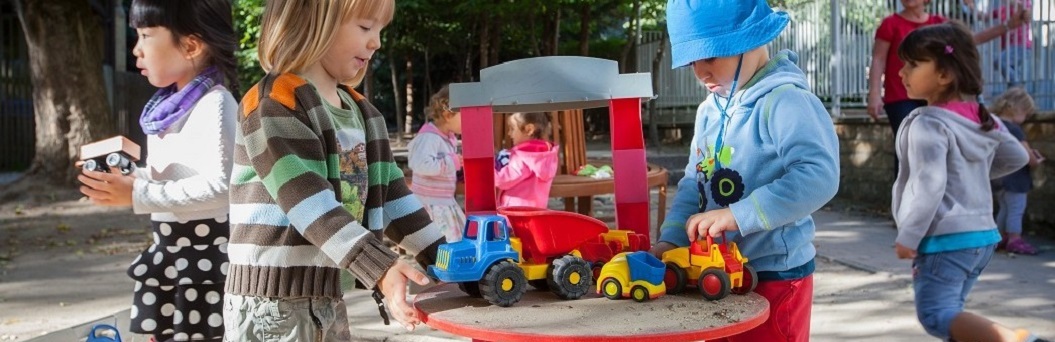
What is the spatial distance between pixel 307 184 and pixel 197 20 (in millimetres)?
1130

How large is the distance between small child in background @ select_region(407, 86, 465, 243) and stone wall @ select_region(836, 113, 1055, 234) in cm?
409

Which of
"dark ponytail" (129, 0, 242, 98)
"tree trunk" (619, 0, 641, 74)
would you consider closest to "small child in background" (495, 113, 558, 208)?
"dark ponytail" (129, 0, 242, 98)

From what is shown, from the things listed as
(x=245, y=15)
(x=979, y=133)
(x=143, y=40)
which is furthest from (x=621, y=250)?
(x=245, y=15)

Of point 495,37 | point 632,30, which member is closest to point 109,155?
point 632,30

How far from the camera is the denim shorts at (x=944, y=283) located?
3436 millimetres

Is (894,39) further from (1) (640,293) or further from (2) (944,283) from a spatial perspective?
(1) (640,293)

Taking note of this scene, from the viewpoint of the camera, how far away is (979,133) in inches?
145

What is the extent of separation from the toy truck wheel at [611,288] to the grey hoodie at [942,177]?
174cm

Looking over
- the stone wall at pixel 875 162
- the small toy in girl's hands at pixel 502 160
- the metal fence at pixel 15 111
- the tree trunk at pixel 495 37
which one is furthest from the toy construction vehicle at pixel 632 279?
the tree trunk at pixel 495 37

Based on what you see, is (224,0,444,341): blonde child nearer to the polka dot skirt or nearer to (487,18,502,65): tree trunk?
the polka dot skirt

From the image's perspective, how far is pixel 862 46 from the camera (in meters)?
11.3

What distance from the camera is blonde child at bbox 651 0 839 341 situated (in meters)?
2.24

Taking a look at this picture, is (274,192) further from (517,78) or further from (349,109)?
(517,78)

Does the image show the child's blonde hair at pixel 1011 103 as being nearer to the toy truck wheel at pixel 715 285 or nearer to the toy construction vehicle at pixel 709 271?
the toy construction vehicle at pixel 709 271
